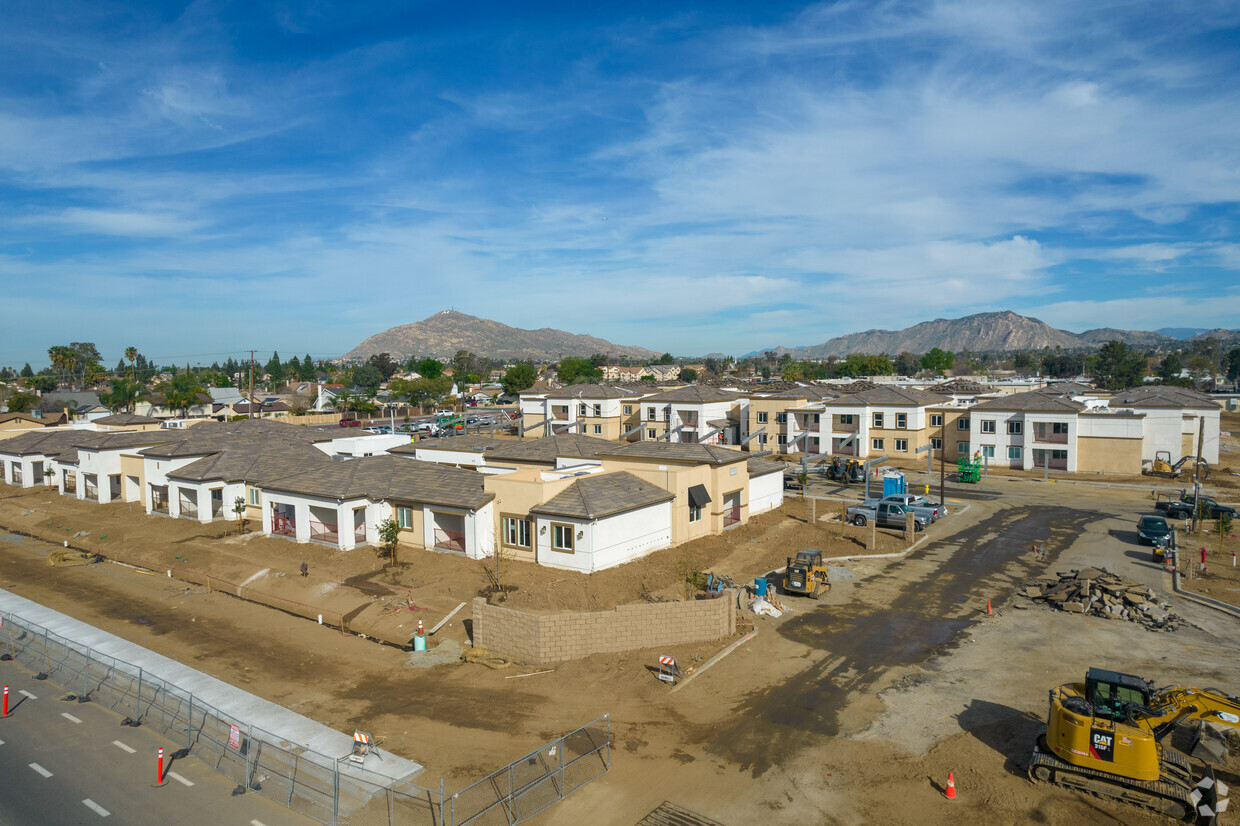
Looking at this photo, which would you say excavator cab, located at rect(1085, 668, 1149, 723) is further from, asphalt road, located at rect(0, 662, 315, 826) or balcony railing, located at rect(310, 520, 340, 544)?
balcony railing, located at rect(310, 520, 340, 544)

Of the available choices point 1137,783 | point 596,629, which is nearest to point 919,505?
point 596,629

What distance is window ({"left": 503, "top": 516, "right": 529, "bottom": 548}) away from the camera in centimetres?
3197

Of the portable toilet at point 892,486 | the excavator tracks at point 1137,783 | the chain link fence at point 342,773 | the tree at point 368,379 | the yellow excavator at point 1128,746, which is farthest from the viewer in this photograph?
the tree at point 368,379

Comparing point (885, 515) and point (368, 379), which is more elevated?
point (368, 379)

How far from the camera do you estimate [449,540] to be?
3412 cm

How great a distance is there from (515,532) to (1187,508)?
42.5 m

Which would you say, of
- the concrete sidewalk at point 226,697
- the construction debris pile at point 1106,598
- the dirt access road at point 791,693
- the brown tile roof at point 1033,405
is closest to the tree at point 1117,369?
the brown tile roof at point 1033,405

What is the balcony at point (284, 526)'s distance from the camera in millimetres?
37969

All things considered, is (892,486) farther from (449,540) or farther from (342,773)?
(342,773)

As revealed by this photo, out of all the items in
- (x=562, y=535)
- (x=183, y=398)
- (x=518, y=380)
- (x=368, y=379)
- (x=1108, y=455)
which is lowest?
(x=1108, y=455)

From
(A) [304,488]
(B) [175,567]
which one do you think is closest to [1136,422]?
(A) [304,488]

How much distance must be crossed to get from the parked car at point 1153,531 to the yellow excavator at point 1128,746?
80.2 ft

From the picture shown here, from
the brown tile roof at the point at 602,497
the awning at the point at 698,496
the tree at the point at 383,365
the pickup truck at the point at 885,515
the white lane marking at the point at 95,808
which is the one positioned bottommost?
the white lane marking at the point at 95,808

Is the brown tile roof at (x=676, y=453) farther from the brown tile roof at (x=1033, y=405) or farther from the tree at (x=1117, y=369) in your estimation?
the tree at (x=1117, y=369)
